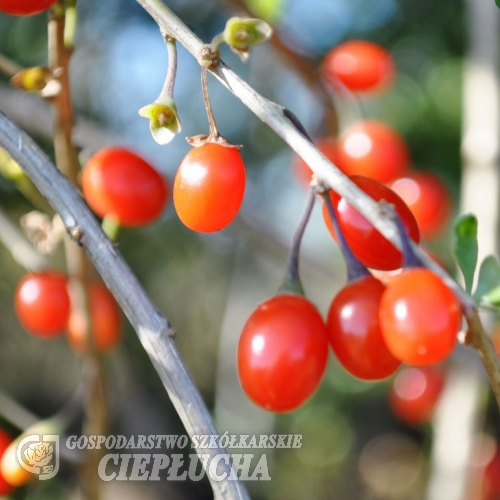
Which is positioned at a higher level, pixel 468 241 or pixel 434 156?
pixel 434 156

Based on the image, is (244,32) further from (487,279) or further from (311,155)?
(487,279)

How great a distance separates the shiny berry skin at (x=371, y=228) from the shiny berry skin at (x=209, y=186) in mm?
86

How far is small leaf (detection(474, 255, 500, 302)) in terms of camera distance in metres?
0.47

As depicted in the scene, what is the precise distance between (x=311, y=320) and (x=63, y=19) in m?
0.45

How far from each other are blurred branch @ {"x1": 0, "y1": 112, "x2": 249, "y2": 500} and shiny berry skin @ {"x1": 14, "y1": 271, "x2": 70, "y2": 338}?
1.64 ft

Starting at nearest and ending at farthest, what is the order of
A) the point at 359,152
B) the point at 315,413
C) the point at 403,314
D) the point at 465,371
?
the point at 403,314, the point at 359,152, the point at 465,371, the point at 315,413

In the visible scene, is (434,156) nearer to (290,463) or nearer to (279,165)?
(279,165)

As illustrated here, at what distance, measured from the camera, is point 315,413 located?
10.7ft

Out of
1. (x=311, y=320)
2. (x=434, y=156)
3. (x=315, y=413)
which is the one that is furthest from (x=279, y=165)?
(x=311, y=320)

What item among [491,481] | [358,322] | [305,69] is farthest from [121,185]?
[491,481]

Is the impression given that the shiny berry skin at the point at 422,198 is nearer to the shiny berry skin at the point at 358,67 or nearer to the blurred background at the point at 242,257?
the shiny berry skin at the point at 358,67

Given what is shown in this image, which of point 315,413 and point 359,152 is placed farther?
point 315,413

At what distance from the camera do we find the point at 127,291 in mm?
491
